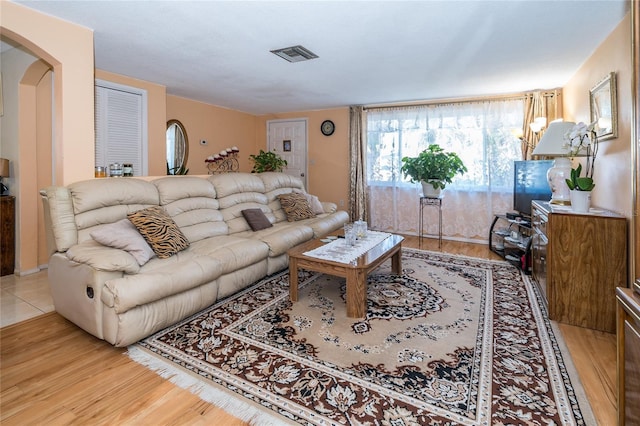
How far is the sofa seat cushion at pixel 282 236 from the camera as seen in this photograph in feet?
11.2

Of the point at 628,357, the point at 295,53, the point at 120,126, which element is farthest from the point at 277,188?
the point at 628,357

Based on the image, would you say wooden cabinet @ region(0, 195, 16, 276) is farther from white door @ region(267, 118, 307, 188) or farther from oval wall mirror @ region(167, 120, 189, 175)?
white door @ region(267, 118, 307, 188)

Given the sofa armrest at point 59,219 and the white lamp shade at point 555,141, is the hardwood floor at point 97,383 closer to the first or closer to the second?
the sofa armrest at point 59,219

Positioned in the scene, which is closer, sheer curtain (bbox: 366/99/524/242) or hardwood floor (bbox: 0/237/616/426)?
hardwood floor (bbox: 0/237/616/426)

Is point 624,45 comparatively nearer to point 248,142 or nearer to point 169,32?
point 169,32

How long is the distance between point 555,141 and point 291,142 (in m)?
4.91

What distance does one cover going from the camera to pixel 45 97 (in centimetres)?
380

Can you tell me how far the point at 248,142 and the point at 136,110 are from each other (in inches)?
114

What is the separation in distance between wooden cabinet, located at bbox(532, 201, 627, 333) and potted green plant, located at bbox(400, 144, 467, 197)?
2.32 meters

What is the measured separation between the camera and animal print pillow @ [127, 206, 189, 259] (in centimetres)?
264

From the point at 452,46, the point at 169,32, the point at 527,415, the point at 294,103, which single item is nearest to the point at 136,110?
the point at 169,32

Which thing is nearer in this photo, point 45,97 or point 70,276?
point 70,276

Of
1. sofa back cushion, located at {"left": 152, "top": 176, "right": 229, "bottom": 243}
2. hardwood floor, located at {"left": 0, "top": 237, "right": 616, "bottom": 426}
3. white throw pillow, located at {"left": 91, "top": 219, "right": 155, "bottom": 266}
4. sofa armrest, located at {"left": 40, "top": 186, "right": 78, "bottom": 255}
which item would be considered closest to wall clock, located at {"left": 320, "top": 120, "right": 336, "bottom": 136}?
sofa back cushion, located at {"left": 152, "top": 176, "right": 229, "bottom": 243}

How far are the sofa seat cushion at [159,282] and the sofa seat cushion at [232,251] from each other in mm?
114
